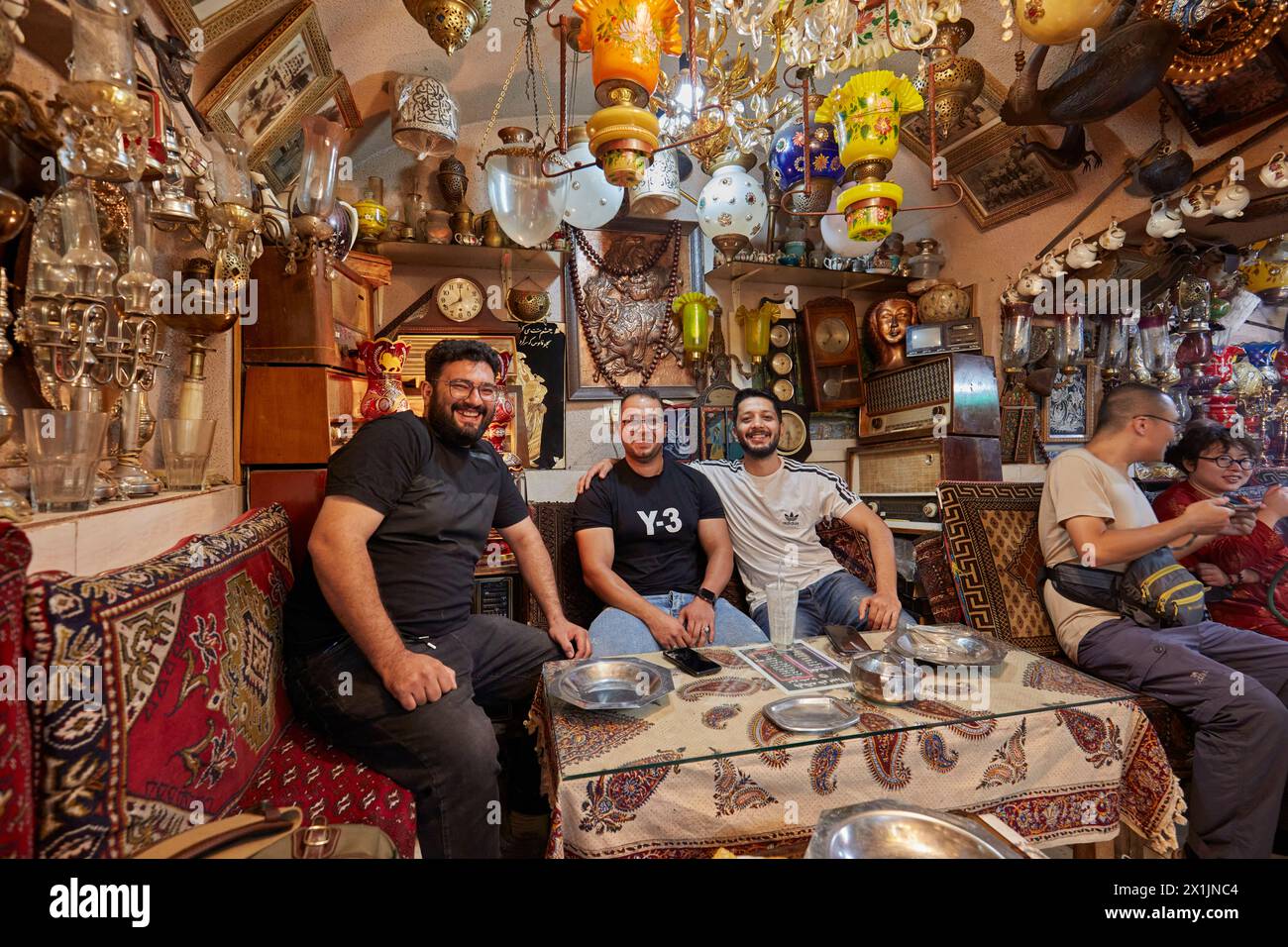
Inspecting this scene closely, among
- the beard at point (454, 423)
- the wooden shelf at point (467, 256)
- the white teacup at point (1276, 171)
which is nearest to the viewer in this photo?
the beard at point (454, 423)

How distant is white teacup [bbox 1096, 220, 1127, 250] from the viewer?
3.27m

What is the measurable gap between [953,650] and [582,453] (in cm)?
282

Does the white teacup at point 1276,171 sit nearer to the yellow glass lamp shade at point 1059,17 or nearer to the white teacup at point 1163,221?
the white teacup at point 1163,221

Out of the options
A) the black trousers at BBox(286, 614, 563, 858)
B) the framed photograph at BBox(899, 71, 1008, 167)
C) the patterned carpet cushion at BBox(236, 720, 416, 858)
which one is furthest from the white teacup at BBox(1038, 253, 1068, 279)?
the patterned carpet cushion at BBox(236, 720, 416, 858)

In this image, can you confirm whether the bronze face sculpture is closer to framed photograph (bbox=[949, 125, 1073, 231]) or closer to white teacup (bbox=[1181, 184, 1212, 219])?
framed photograph (bbox=[949, 125, 1073, 231])

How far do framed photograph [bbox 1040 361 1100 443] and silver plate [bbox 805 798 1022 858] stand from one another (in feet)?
14.9

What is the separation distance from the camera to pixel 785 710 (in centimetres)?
149

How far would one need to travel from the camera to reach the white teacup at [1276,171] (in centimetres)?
257

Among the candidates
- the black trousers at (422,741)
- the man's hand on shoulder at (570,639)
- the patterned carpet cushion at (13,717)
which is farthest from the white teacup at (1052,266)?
the patterned carpet cushion at (13,717)

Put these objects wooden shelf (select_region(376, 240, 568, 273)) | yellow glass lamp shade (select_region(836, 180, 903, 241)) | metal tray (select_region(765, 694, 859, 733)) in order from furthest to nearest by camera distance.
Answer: wooden shelf (select_region(376, 240, 568, 273)) < yellow glass lamp shade (select_region(836, 180, 903, 241)) < metal tray (select_region(765, 694, 859, 733))

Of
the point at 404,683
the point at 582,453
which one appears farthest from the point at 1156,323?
the point at 404,683

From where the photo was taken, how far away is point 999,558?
289 cm

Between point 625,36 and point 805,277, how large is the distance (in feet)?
10.2
